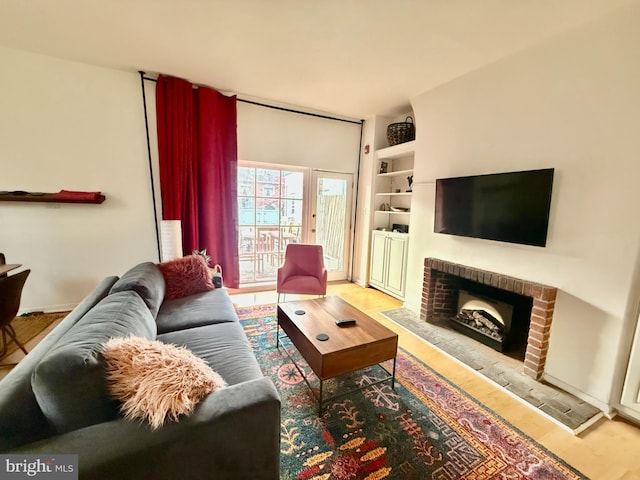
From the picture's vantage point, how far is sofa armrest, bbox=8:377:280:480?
79 cm

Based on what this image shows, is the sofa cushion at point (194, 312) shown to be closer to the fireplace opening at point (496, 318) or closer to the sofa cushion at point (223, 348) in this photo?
the sofa cushion at point (223, 348)

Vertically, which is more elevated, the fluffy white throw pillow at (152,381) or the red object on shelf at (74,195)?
the red object on shelf at (74,195)

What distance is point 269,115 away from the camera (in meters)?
3.65

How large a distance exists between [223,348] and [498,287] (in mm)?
2320

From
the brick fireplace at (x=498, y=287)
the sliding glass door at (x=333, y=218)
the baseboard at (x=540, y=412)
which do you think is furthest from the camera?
the sliding glass door at (x=333, y=218)

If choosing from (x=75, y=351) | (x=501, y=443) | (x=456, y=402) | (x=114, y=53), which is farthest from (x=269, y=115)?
(x=501, y=443)

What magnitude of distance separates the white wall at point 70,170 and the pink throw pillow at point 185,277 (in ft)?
3.51

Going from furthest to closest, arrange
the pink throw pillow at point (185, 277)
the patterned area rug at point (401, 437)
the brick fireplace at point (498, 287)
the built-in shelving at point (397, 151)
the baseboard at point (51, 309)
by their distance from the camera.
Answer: the built-in shelving at point (397, 151) → the baseboard at point (51, 309) → the pink throw pillow at point (185, 277) → the brick fireplace at point (498, 287) → the patterned area rug at point (401, 437)

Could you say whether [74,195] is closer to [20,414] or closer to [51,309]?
[51,309]

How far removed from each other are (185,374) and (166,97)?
3.19 metres

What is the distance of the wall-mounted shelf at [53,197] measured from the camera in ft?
8.61

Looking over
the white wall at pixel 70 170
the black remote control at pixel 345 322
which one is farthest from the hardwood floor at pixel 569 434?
the white wall at pixel 70 170

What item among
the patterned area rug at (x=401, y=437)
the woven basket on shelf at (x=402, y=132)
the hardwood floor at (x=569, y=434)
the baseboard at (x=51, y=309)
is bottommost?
the hardwood floor at (x=569, y=434)

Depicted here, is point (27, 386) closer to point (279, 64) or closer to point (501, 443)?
point (501, 443)
